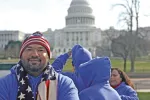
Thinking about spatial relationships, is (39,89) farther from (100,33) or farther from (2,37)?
(2,37)

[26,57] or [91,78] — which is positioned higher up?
[26,57]

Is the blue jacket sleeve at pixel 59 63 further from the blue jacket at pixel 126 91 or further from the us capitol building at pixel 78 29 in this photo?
the us capitol building at pixel 78 29

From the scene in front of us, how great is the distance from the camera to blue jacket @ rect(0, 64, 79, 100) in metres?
2.55

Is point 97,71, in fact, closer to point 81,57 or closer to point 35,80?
point 35,80

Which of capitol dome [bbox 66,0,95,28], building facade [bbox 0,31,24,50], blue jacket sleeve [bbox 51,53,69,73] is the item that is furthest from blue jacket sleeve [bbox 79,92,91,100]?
building facade [bbox 0,31,24,50]

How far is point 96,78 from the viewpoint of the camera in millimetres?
3082

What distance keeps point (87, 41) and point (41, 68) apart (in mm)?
122479

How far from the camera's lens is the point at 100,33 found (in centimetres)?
12550

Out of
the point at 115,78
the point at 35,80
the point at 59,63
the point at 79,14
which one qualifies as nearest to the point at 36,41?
the point at 35,80

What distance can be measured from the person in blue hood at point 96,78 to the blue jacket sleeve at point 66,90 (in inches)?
17.7

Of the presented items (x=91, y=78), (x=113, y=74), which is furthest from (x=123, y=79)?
(x=91, y=78)

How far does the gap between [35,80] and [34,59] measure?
6.4 inches

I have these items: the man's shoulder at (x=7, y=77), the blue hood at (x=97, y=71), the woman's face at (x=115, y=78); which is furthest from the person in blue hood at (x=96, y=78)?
the woman's face at (x=115, y=78)

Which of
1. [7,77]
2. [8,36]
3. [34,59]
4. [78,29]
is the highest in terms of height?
[78,29]
